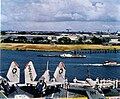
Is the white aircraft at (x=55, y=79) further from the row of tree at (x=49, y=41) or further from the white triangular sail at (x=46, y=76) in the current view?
the row of tree at (x=49, y=41)

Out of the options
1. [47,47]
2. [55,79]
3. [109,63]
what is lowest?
[55,79]

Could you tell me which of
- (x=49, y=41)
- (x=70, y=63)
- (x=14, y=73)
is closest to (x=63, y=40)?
(x=49, y=41)

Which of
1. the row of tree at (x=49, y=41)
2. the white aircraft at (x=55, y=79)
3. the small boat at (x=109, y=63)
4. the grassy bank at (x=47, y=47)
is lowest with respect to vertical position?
the white aircraft at (x=55, y=79)

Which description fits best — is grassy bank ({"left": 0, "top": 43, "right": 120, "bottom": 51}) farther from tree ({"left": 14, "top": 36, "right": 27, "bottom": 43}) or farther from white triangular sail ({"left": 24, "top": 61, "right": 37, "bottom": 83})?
white triangular sail ({"left": 24, "top": 61, "right": 37, "bottom": 83})

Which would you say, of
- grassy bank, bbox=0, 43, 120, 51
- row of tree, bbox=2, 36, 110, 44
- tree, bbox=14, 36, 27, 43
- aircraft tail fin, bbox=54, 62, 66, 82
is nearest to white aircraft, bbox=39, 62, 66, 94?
aircraft tail fin, bbox=54, 62, 66, 82

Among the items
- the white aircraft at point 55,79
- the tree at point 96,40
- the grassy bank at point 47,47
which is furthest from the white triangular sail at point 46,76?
the tree at point 96,40

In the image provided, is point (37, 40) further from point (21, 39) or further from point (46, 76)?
point (46, 76)
